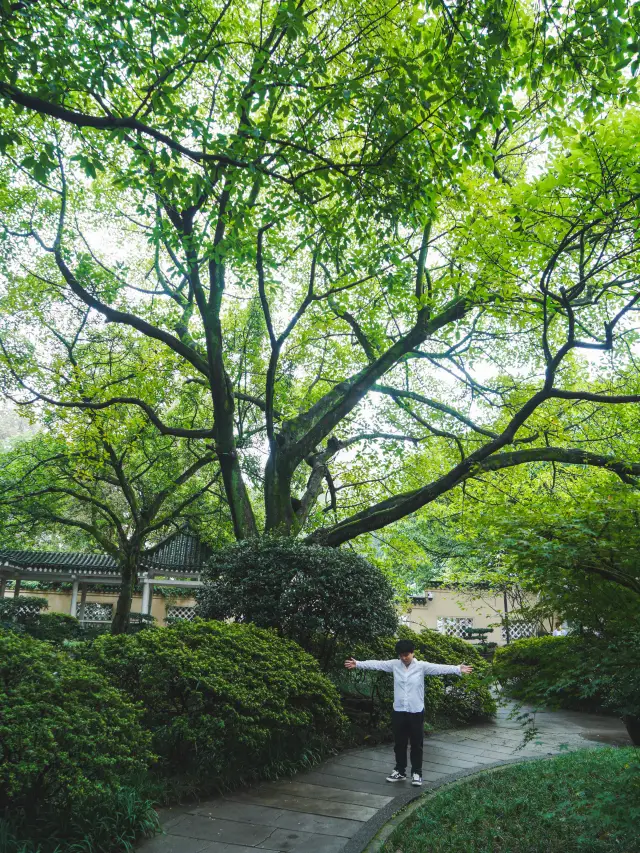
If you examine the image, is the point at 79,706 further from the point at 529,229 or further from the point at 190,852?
the point at 529,229

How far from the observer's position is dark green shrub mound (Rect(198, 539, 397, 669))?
794cm

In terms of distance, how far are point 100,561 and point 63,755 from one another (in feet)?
73.9

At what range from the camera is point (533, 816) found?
15.1 feet

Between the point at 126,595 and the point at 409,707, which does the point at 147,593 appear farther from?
the point at 409,707

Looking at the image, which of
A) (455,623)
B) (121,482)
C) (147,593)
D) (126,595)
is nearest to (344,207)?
(121,482)

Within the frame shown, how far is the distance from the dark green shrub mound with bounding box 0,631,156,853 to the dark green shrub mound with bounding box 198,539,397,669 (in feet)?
12.2

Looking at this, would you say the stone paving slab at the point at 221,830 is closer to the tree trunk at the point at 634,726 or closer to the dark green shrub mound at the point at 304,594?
the dark green shrub mound at the point at 304,594

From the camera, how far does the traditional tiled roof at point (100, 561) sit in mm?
23344

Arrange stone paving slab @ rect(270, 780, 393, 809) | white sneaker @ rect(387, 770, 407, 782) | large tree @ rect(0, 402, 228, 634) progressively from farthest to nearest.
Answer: large tree @ rect(0, 402, 228, 634) → white sneaker @ rect(387, 770, 407, 782) → stone paving slab @ rect(270, 780, 393, 809)

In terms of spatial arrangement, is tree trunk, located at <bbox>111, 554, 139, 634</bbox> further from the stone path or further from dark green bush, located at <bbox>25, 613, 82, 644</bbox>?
the stone path

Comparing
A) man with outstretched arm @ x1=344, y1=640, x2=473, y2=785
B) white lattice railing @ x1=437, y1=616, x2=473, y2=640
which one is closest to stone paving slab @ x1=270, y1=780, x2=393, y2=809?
man with outstretched arm @ x1=344, y1=640, x2=473, y2=785

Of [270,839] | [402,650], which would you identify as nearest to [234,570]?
[402,650]

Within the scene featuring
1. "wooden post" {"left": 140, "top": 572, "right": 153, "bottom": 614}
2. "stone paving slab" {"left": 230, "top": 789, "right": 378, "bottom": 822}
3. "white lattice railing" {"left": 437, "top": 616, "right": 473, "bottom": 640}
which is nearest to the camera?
"stone paving slab" {"left": 230, "top": 789, "right": 378, "bottom": 822}

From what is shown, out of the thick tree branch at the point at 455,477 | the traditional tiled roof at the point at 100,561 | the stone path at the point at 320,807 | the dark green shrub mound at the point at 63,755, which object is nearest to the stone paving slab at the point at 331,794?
the stone path at the point at 320,807
